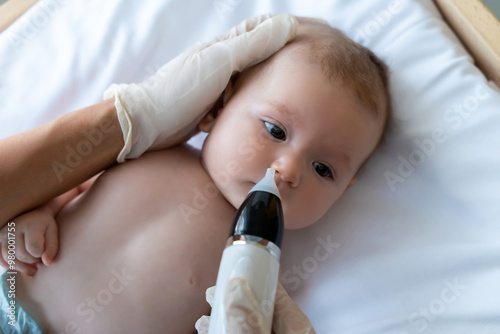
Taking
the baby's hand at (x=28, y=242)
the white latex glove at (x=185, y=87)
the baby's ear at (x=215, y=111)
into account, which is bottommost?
the baby's hand at (x=28, y=242)

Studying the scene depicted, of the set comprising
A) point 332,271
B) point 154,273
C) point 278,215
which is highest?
point 278,215

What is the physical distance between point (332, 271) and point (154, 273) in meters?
0.40

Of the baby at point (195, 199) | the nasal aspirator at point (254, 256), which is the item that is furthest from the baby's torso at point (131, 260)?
the nasal aspirator at point (254, 256)

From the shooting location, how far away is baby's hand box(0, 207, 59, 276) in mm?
855

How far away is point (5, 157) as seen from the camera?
0.84 metres

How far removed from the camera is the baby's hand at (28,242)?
0.86m

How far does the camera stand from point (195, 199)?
0.98 meters

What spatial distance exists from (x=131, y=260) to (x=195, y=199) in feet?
0.60

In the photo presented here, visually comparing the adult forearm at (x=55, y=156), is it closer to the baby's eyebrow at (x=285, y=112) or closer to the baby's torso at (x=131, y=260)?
the baby's torso at (x=131, y=260)

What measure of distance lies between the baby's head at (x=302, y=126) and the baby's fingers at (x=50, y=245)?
339 mm

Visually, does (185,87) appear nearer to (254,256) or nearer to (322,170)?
(322,170)

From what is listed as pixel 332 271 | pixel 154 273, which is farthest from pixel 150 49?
pixel 332 271

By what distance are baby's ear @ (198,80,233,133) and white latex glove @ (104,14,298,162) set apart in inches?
0.9

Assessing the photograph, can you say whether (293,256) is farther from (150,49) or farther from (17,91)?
(17,91)
